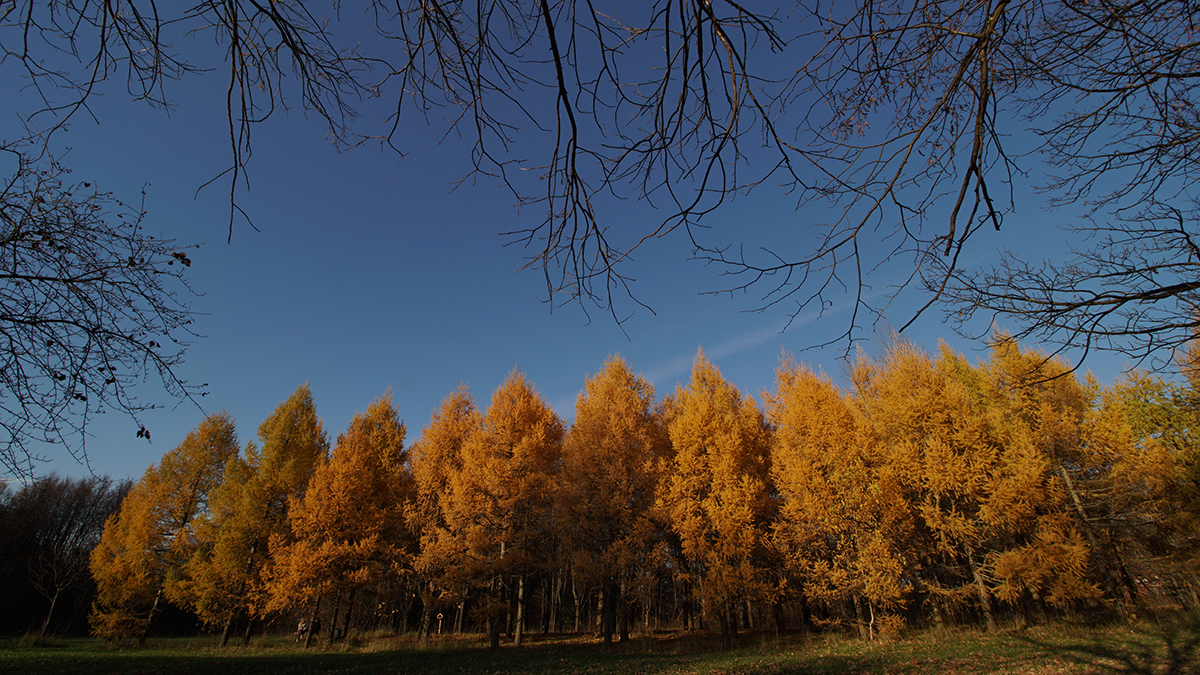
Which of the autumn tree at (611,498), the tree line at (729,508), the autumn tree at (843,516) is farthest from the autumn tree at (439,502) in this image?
the autumn tree at (843,516)

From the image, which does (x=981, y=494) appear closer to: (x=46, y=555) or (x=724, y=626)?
(x=724, y=626)

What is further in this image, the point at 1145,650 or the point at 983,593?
the point at 983,593

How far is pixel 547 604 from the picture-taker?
23.7m

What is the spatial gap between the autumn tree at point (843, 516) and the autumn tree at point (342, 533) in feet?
36.1

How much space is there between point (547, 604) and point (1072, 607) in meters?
20.6

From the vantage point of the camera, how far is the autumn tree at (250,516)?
13555 mm

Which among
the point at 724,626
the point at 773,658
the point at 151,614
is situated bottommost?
the point at 773,658

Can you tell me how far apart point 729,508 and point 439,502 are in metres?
8.52

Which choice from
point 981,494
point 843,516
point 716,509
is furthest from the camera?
point 981,494

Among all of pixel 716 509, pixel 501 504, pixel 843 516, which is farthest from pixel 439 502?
pixel 843 516

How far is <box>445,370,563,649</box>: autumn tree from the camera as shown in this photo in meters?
12.2

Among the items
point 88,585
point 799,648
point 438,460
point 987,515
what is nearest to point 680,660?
point 799,648

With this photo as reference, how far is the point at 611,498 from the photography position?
12.2 meters

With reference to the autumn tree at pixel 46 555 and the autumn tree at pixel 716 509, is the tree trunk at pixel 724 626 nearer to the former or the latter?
the autumn tree at pixel 716 509
